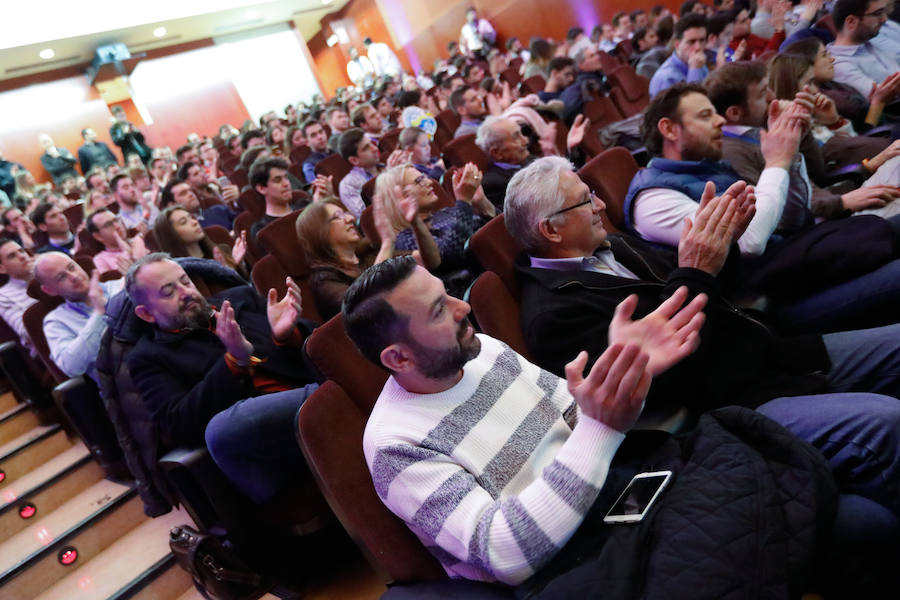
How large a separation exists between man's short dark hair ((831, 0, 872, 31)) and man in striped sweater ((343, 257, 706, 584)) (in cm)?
278

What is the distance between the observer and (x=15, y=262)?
8.55 feet

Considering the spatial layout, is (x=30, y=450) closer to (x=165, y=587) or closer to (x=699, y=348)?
(x=165, y=587)

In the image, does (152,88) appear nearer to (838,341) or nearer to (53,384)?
(53,384)

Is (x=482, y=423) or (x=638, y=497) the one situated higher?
(x=482, y=423)

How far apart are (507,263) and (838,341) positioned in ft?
2.54

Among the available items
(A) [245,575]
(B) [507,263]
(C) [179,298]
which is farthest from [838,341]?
(C) [179,298]

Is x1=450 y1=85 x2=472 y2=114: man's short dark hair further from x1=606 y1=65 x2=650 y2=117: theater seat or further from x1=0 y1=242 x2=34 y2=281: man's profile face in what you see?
x1=0 y1=242 x2=34 y2=281: man's profile face

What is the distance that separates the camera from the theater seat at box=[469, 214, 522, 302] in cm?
141

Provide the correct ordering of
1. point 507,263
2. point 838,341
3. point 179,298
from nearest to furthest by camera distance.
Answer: point 838,341, point 507,263, point 179,298

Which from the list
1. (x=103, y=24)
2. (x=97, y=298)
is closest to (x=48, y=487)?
(x=97, y=298)

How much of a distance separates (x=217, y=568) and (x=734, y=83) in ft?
7.30

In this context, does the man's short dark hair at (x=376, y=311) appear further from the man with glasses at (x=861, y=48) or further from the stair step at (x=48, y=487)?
the man with glasses at (x=861, y=48)

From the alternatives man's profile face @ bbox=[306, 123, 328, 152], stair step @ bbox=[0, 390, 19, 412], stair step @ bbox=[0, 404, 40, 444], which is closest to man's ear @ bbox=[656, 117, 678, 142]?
stair step @ bbox=[0, 404, 40, 444]

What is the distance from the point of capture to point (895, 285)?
1.27 meters
